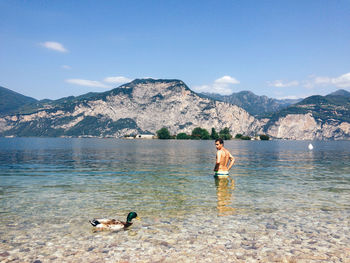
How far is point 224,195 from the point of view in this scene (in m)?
19.8

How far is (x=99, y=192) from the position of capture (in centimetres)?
2073

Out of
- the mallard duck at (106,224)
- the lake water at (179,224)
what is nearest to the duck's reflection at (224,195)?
the lake water at (179,224)

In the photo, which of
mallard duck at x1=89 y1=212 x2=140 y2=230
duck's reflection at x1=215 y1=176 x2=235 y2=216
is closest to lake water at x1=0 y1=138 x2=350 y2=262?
duck's reflection at x1=215 y1=176 x2=235 y2=216

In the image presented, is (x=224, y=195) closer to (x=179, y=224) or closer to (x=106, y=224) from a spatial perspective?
(x=179, y=224)

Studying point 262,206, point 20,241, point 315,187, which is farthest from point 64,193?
point 315,187

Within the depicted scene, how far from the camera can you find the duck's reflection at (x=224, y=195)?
597 inches

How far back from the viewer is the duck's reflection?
15.2m

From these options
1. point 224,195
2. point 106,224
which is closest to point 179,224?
point 106,224

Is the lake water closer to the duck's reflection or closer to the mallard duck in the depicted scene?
the duck's reflection

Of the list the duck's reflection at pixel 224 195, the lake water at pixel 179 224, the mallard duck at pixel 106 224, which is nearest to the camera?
the lake water at pixel 179 224

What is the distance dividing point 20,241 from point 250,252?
8219 millimetres

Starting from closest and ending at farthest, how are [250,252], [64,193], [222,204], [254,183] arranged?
[250,252] < [222,204] < [64,193] < [254,183]

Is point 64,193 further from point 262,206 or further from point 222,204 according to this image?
point 262,206

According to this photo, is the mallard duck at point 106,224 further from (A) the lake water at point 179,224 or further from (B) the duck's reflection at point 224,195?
(B) the duck's reflection at point 224,195
